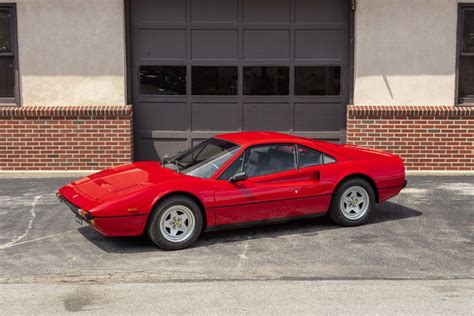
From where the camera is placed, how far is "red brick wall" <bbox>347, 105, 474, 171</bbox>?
1212 cm

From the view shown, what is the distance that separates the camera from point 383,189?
817 centimetres

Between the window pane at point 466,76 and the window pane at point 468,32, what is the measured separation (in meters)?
0.20

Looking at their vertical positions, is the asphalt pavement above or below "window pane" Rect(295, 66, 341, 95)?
below

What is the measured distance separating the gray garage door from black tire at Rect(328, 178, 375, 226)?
470 centimetres

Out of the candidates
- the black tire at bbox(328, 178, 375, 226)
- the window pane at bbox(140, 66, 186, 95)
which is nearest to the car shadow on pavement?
the black tire at bbox(328, 178, 375, 226)

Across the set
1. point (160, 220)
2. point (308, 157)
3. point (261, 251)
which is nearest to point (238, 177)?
point (261, 251)

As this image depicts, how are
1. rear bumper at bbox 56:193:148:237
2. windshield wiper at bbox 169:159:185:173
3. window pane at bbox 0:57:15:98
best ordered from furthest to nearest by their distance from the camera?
window pane at bbox 0:57:15:98 → windshield wiper at bbox 169:159:185:173 → rear bumper at bbox 56:193:148:237

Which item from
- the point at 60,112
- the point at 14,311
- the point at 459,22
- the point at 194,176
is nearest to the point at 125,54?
the point at 60,112

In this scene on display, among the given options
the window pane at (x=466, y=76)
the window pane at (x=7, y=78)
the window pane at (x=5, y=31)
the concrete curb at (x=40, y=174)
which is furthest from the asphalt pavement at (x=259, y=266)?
the window pane at (x=5, y=31)

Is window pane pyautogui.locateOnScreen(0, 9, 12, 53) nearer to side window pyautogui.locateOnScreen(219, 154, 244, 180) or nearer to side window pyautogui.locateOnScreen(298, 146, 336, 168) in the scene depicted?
side window pyautogui.locateOnScreen(219, 154, 244, 180)

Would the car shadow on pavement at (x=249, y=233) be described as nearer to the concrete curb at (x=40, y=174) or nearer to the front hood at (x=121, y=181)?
the front hood at (x=121, y=181)

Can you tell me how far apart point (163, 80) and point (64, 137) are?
229cm

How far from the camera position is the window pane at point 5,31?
1206cm

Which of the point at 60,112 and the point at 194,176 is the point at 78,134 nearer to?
the point at 60,112
